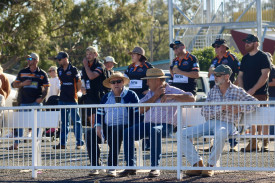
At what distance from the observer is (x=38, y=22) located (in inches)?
1246

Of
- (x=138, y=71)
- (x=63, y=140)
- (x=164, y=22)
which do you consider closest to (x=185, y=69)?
(x=138, y=71)

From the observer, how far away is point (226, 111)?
819cm

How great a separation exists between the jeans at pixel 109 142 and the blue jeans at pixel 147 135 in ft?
0.45

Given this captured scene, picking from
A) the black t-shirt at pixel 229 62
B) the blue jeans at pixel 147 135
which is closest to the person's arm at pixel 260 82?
the black t-shirt at pixel 229 62

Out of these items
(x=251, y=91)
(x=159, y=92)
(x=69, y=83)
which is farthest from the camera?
(x=69, y=83)

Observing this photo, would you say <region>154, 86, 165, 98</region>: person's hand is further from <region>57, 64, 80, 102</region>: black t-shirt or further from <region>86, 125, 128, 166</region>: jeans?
<region>57, 64, 80, 102</region>: black t-shirt

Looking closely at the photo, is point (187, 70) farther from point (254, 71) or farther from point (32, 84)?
point (32, 84)

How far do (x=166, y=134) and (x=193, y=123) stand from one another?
386mm

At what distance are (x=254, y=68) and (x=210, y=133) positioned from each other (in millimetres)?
2636

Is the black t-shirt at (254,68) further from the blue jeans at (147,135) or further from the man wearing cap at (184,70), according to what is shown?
the blue jeans at (147,135)

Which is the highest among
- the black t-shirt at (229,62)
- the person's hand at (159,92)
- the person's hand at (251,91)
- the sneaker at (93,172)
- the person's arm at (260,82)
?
the black t-shirt at (229,62)

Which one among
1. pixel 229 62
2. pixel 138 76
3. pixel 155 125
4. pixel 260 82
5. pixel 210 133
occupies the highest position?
pixel 229 62

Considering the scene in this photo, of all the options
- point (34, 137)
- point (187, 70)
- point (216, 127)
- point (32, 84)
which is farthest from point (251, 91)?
point (32, 84)

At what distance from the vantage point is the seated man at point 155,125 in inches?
329
